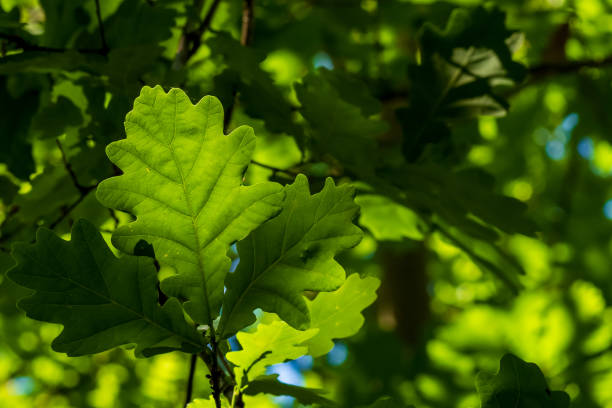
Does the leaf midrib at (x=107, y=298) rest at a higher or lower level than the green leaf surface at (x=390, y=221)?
higher

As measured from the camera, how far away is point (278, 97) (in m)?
1.26

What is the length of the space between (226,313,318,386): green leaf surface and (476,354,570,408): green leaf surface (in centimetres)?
25

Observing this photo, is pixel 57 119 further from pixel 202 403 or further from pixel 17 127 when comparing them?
pixel 202 403

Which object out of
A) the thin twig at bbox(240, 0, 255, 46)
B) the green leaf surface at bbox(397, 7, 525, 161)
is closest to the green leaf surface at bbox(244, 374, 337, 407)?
the green leaf surface at bbox(397, 7, 525, 161)

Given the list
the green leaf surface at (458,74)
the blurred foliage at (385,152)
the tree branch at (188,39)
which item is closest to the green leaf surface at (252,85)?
the blurred foliage at (385,152)

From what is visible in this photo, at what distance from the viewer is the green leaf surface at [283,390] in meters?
0.94

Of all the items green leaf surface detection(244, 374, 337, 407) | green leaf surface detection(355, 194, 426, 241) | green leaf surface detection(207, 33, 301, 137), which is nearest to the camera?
green leaf surface detection(244, 374, 337, 407)

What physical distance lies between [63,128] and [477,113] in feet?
2.93

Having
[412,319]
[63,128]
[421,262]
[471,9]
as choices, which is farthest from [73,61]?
[421,262]

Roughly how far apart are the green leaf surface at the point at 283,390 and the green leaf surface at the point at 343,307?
0.30 feet

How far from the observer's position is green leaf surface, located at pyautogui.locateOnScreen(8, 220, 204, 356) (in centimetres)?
79

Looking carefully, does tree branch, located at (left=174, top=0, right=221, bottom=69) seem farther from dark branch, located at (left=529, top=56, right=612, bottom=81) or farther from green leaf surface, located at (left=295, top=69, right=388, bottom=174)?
dark branch, located at (left=529, top=56, right=612, bottom=81)

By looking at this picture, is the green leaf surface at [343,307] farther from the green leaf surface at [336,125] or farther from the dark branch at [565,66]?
the dark branch at [565,66]

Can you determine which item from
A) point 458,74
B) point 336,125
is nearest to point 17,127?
point 336,125
